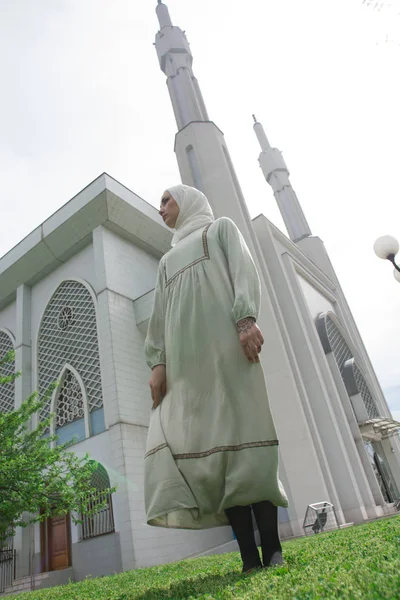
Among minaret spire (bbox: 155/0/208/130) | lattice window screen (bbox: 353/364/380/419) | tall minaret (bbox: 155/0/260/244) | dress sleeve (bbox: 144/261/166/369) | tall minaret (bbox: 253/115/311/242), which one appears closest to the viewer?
dress sleeve (bbox: 144/261/166/369)

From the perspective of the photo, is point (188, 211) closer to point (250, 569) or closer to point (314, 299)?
point (250, 569)

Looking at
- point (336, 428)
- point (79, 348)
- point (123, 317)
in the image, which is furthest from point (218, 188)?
point (336, 428)

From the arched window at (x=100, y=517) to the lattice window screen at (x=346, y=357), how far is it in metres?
8.79

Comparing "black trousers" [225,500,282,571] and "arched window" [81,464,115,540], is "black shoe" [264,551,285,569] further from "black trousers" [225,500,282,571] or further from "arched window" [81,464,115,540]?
"arched window" [81,464,115,540]

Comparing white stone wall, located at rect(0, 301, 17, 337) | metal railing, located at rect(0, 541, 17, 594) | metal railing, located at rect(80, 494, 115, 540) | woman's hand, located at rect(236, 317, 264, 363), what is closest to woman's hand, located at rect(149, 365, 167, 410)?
woman's hand, located at rect(236, 317, 264, 363)

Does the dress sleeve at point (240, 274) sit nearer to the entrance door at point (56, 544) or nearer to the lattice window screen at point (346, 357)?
the entrance door at point (56, 544)

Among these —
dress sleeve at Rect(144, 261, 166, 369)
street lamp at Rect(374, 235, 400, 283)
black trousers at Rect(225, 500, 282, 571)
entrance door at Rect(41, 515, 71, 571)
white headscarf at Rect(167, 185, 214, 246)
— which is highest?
street lamp at Rect(374, 235, 400, 283)

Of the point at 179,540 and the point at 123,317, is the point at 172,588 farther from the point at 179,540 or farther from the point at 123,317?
the point at 123,317

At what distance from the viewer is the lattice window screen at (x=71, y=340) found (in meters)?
10.6

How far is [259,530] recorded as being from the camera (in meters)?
1.89

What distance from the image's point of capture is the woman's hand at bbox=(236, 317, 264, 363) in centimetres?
196

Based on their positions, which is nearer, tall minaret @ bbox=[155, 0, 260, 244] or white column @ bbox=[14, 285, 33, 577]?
white column @ bbox=[14, 285, 33, 577]

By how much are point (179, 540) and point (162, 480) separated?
8.52 metres

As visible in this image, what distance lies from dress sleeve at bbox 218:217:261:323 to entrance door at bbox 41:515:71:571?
9476 mm
